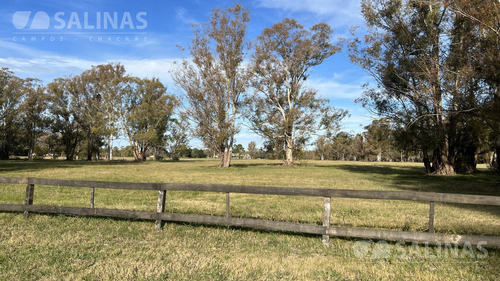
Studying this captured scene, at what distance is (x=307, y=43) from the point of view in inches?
1609

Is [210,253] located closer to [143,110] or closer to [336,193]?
[336,193]

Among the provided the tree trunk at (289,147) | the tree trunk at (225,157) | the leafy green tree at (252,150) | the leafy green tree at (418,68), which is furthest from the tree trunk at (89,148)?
the leafy green tree at (252,150)

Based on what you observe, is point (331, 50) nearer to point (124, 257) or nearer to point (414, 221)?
point (414, 221)

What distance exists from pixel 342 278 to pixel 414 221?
4.71 meters

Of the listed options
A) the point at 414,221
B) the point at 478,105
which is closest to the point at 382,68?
the point at 478,105

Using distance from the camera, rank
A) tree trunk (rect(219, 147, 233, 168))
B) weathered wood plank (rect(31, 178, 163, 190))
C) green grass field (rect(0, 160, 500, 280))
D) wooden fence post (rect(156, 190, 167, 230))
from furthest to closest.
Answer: tree trunk (rect(219, 147, 233, 168)) < weathered wood plank (rect(31, 178, 163, 190)) < wooden fence post (rect(156, 190, 167, 230)) < green grass field (rect(0, 160, 500, 280))

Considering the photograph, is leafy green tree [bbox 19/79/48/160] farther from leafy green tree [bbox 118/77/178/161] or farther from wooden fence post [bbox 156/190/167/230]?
wooden fence post [bbox 156/190/167/230]

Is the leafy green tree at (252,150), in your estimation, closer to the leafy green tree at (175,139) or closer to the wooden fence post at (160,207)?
the leafy green tree at (175,139)

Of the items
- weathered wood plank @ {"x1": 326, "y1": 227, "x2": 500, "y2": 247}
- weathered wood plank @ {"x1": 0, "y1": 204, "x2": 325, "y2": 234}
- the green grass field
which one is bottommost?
the green grass field

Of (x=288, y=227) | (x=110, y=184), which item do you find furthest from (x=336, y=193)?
(x=110, y=184)

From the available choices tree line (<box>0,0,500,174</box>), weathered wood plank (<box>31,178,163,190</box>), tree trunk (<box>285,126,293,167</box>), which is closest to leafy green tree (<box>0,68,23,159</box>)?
tree line (<box>0,0,500,174</box>)

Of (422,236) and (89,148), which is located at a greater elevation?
(89,148)

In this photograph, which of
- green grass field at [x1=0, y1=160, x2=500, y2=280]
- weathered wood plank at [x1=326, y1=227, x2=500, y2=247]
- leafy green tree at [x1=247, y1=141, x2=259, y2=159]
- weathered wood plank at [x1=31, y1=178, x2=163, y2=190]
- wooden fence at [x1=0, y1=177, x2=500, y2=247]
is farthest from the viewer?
leafy green tree at [x1=247, y1=141, x2=259, y2=159]

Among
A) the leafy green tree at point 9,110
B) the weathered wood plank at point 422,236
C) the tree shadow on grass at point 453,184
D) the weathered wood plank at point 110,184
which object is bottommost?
the tree shadow on grass at point 453,184
